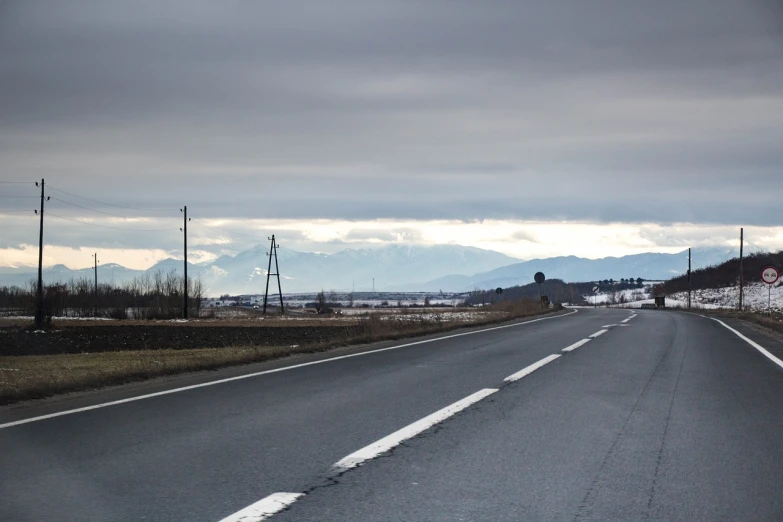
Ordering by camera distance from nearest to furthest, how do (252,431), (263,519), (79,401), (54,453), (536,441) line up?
(263,519) → (54,453) → (536,441) → (252,431) → (79,401)

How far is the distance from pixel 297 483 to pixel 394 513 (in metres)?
1.03

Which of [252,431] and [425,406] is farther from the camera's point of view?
[425,406]

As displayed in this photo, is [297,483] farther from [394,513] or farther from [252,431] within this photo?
[252,431]

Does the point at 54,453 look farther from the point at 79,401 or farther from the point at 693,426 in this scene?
the point at 693,426

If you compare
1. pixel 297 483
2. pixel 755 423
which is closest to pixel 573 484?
pixel 297 483

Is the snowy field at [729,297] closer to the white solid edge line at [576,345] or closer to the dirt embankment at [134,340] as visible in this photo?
the dirt embankment at [134,340]

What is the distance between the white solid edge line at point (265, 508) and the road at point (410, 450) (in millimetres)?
20

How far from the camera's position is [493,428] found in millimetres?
8266

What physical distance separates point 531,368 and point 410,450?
7.46 m

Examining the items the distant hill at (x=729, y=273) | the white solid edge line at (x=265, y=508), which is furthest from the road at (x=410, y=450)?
the distant hill at (x=729, y=273)

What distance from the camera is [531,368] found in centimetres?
1428

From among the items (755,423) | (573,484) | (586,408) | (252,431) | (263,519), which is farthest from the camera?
(586,408)

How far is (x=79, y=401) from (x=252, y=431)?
3.45 m

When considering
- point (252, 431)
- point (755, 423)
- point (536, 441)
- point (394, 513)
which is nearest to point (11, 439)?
point (252, 431)
